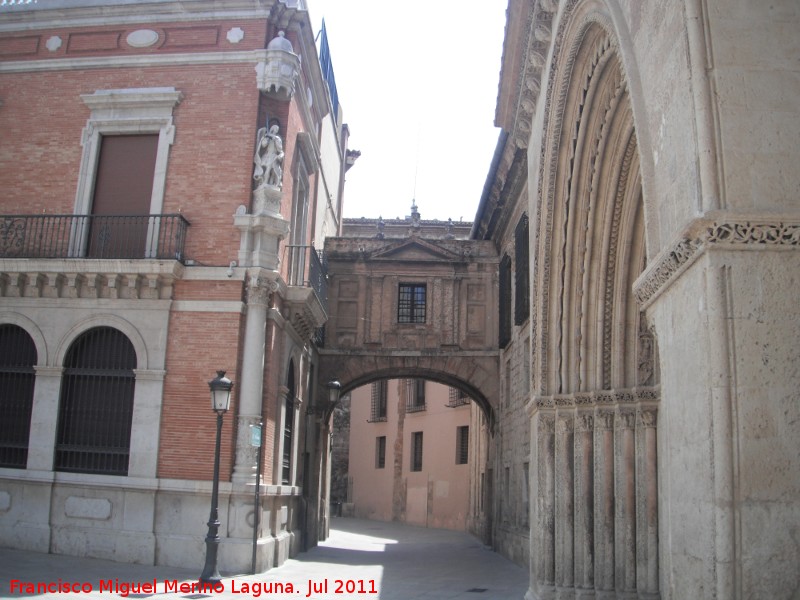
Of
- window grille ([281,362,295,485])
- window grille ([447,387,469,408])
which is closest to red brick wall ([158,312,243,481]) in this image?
window grille ([281,362,295,485])

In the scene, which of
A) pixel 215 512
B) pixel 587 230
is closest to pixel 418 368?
pixel 215 512

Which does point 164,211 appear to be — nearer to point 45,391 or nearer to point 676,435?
point 45,391

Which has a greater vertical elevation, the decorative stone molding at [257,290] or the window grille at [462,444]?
the decorative stone molding at [257,290]

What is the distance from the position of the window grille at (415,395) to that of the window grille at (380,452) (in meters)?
2.45

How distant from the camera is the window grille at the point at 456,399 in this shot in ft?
104

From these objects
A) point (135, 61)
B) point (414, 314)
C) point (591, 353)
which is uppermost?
point (135, 61)

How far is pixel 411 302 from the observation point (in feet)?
80.1

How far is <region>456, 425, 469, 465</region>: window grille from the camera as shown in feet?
106

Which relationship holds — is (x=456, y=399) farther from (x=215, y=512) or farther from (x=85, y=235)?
(x=215, y=512)

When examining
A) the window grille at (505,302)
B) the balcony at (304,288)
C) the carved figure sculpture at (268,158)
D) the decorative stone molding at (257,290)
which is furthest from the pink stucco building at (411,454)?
the carved figure sculpture at (268,158)

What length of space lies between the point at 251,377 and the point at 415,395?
2166cm

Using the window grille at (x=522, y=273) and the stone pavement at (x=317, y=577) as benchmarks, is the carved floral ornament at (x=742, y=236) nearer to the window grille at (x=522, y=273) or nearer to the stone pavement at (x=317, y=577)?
the stone pavement at (x=317, y=577)

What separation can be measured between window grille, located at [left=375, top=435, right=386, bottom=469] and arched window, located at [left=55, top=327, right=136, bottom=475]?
75.5 ft

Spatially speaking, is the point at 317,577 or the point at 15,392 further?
the point at 15,392
